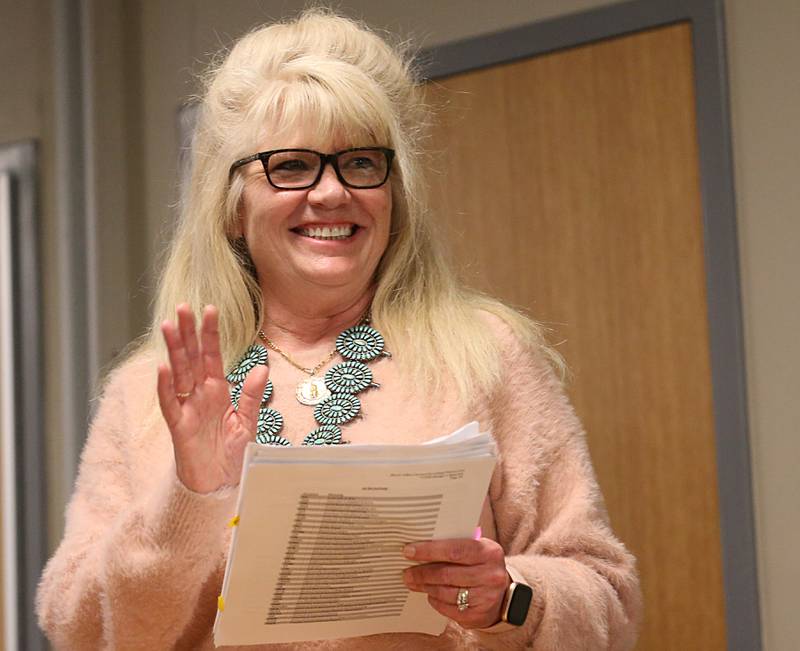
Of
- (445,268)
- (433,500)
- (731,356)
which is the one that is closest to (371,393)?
(445,268)

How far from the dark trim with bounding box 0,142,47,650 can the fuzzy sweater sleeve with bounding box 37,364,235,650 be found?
1580 mm

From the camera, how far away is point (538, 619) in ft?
4.42

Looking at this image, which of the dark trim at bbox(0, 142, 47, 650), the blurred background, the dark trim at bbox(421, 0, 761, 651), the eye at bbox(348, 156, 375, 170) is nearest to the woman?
the eye at bbox(348, 156, 375, 170)

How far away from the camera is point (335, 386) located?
1525mm

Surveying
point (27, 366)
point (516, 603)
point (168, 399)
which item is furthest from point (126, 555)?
point (27, 366)

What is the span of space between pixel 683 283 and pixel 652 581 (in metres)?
0.63

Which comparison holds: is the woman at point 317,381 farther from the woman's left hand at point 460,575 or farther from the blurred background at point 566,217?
the blurred background at point 566,217

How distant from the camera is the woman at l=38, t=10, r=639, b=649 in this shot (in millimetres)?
1283

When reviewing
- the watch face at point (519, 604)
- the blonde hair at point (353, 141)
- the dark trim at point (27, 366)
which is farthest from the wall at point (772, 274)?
the dark trim at point (27, 366)

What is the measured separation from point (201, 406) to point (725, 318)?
1344 millimetres

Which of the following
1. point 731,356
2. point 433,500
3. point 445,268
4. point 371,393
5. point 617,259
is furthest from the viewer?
point 617,259

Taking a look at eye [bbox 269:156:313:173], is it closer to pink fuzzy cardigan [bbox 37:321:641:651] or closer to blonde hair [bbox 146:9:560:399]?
blonde hair [bbox 146:9:560:399]

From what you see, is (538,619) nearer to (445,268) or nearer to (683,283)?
(445,268)

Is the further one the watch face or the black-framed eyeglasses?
the black-framed eyeglasses
